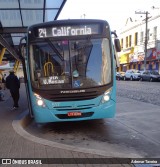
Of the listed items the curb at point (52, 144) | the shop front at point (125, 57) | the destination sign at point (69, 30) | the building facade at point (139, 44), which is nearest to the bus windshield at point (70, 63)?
the destination sign at point (69, 30)

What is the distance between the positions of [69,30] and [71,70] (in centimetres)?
120

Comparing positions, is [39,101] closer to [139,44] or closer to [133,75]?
[133,75]

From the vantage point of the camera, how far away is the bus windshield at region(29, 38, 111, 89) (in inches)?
307

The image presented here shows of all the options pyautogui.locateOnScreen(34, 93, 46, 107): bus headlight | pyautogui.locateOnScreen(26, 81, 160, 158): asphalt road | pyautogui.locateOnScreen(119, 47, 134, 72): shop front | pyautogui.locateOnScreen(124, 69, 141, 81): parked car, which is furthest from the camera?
pyautogui.locateOnScreen(119, 47, 134, 72): shop front

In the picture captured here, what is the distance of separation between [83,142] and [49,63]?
248 centimetres

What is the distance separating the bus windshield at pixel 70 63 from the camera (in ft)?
25.6

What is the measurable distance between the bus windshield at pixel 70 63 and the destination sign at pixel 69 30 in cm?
21

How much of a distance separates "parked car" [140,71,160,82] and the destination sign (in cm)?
3005

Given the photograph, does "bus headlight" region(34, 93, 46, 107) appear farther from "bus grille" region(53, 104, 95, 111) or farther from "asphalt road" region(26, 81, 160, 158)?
"asphalt road" region(26, 81, 160, 158)

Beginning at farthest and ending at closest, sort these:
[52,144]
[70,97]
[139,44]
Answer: [139,44], [70,97], [52,144]

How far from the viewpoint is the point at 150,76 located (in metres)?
37.5

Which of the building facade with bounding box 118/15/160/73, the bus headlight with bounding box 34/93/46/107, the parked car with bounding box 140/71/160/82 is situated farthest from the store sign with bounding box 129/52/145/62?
the bus headlight with bounding box 34/93/46/107

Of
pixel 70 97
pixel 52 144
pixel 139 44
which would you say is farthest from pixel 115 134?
pixel 139 44

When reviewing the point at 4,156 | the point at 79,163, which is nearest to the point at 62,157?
the point at 79,163
